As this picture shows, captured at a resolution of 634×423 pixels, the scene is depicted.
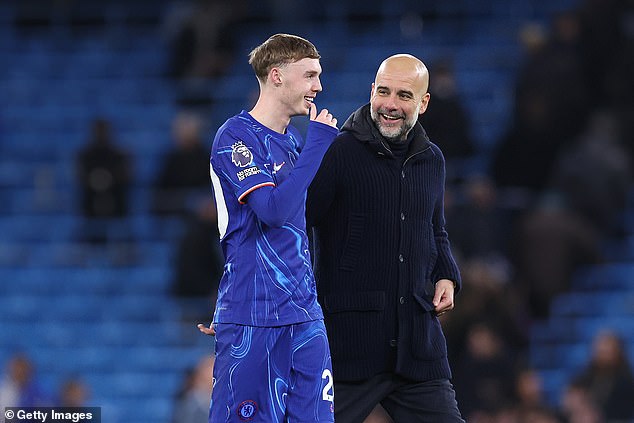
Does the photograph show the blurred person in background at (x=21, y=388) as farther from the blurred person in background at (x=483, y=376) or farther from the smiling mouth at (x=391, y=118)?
the smiling mouth at (x=391, y=118)

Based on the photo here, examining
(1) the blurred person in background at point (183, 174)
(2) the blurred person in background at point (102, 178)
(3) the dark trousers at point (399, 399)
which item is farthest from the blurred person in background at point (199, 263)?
(3) the dark trousers at point (399, 399)

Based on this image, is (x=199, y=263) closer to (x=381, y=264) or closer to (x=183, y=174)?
(x=183, y=174)

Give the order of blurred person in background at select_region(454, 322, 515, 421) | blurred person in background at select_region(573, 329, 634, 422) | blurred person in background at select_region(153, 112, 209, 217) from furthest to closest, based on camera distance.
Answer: blurred person in background at select_region(153, 112, 209, 217)
blurred person in background at select_region(573, 329, 634, 422)
blurred person in background at select_region(454, 322, 515, 421)

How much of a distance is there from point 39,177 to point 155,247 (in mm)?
1579

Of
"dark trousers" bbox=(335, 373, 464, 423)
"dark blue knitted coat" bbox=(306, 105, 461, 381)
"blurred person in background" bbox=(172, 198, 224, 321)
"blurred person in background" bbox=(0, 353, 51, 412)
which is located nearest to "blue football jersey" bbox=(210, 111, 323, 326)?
"dark blue knitted coat" bbox=(306, 105, 461, 381)

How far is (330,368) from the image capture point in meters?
6.12

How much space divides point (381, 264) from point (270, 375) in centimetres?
80

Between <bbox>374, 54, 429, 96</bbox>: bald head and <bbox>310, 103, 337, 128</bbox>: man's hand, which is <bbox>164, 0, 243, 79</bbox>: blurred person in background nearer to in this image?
<bbox>374, 54, 429, 96</bbox>: bald head

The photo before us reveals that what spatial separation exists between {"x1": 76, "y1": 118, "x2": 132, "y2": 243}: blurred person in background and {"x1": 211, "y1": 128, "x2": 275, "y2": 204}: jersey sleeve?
867 centimetres

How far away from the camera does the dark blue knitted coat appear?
647cm

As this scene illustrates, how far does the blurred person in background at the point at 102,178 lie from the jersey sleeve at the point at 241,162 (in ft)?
28.4

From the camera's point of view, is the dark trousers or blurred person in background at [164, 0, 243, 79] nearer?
the dark trousers

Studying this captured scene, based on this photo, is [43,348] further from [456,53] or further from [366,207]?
[366,207]

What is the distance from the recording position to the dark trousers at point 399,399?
6.45 m
